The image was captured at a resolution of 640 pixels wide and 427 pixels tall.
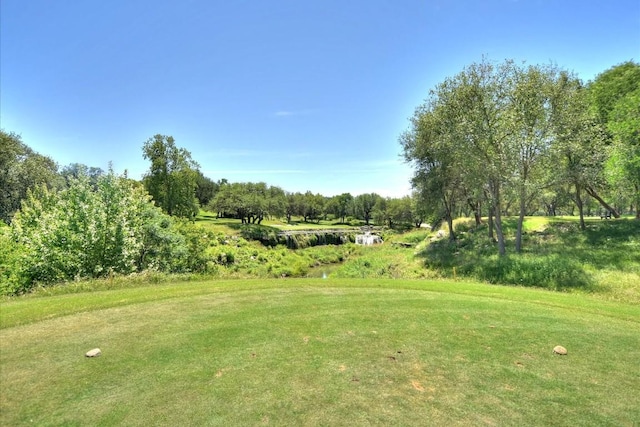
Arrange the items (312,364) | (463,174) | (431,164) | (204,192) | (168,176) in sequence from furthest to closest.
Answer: (204,192) < (168,176) < (431,164) < (463,174) < (312,364)

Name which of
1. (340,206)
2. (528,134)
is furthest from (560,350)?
(340,206)

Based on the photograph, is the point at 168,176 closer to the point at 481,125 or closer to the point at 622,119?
the point at 481,125

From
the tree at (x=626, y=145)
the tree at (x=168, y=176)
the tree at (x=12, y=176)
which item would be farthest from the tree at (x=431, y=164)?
the tree at (x=12, y=176)

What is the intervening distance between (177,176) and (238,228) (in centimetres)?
2183

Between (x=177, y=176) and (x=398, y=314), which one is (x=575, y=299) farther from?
(x=177, y=176)

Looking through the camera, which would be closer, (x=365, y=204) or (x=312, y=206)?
(x=312, y=206)

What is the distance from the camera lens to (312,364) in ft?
17.8

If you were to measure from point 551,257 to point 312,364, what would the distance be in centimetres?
1897

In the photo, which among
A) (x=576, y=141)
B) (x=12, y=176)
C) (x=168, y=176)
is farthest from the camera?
(x=168, y=176)

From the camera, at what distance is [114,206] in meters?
16.8

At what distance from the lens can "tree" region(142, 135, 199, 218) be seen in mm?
41594

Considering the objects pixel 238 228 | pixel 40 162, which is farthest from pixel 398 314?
pixel 238 228

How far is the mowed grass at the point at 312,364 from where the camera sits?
13.6 feet

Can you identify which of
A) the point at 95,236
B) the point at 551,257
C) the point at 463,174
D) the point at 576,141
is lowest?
the point at 551,257
